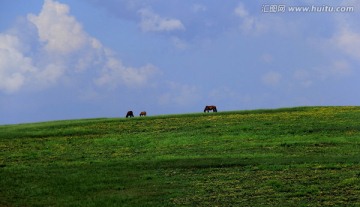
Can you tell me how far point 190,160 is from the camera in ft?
145

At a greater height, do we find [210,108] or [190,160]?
[210,108]

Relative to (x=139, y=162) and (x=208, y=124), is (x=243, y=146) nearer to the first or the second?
(x=139, y=162)

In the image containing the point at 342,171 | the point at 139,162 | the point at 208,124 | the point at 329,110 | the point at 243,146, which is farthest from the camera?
the point at 329,110

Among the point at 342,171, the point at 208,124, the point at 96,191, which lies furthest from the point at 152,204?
the point at 208,124

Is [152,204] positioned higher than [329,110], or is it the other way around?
[329,110]

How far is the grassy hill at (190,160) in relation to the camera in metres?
33.0

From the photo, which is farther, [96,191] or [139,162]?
[139,162]

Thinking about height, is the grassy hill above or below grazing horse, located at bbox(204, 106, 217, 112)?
below

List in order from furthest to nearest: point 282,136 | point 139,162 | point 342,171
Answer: point 282,136
point 139,162
point 342,171

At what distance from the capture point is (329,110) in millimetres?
72125

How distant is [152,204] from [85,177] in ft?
31.4

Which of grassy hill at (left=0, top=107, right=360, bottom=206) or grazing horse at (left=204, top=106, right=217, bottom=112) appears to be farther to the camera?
grazing horse at (left=204, top=106, right=217, bottom=112)

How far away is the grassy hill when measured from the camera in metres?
33.0

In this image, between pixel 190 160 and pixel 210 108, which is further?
pixel 210 108
